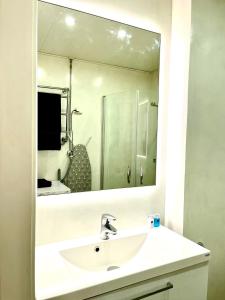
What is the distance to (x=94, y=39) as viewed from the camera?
4.50ft

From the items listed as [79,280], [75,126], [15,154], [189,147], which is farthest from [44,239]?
[189,147]

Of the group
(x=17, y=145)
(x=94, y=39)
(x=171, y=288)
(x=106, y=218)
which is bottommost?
(x=171, y=288)

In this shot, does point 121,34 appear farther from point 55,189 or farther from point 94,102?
point 55,189

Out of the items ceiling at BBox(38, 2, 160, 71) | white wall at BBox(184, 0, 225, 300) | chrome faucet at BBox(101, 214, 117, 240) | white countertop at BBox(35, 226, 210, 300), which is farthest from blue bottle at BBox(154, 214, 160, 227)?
ceiling at BBox(38, 2, 160, 71)

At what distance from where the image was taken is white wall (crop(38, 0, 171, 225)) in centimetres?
136

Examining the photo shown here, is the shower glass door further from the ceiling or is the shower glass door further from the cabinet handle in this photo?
the cabinet handle

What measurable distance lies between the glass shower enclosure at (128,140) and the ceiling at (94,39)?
211 mm

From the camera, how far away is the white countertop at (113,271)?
2.97 ft

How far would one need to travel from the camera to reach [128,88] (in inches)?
59.0

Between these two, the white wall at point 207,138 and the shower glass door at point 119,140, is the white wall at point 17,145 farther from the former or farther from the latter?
the white wall at point 207,138

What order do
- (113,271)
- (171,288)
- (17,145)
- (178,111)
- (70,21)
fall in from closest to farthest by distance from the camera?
(17,145) < (113,271) < (171,288) < (70,21) < (178,111)

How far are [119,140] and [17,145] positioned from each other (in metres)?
0.95

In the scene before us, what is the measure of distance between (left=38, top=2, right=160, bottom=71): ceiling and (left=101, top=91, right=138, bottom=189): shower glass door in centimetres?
22

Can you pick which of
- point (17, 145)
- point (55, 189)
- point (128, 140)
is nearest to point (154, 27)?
point (128, 140)
